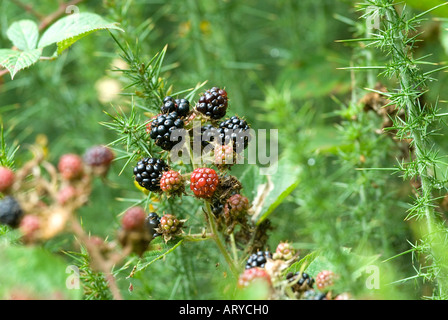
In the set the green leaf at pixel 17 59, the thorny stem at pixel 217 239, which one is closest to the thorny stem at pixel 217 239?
the thorny stem at pixel 217 239

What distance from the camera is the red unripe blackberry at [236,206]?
2.42 feet

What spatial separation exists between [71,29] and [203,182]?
1.28 ft

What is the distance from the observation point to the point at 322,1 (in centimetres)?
154

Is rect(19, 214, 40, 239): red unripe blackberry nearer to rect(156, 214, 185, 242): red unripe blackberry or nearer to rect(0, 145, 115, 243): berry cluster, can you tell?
rect(0, 145, 115, 243): berry cluster

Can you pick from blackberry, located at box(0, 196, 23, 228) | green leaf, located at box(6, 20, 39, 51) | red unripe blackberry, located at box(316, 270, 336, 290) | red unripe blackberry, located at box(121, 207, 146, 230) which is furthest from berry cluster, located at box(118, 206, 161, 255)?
green leaf, located at box(6, 20, 39, 51)

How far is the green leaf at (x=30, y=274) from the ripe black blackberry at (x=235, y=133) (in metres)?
0.31

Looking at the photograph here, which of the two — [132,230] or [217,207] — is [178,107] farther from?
[132,230]

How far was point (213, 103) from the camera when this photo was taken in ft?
2.44

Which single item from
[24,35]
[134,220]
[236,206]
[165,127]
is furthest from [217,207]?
[24,35]

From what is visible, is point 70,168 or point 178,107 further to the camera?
point 178,107

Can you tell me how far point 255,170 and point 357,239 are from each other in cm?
30

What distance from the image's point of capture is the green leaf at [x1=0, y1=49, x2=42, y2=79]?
0.80 metres

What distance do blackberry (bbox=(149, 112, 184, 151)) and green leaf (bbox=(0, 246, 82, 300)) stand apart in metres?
0.25
